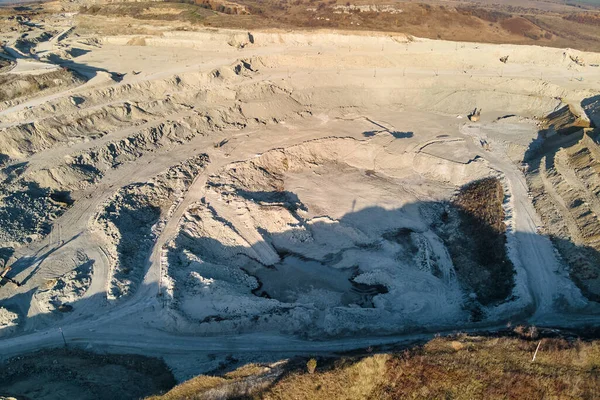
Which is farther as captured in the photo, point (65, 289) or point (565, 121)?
point (565, 121)

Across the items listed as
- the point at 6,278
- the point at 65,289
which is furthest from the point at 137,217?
the point at 6,278

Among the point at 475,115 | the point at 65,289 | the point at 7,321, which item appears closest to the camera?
the point at 7,321

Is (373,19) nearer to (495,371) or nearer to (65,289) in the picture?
(65,289)

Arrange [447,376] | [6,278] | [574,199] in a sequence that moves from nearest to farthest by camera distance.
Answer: [447,376] < [6,278] < [574,199]

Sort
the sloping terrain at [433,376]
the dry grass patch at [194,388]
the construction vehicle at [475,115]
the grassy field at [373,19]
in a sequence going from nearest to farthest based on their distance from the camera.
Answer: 1. the sloping terrain at [433,376]
2. the dry grass patch at [194,388]
3. the construction vehicle at [475,115]
4. the grassy field at [373,19]

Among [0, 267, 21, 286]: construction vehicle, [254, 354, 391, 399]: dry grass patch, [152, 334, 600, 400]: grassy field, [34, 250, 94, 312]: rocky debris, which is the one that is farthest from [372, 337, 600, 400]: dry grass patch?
[0, 267, 21, 286]: construction vehicle

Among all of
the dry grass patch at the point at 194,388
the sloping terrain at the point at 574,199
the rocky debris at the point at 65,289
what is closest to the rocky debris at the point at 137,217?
the rocky debris at the point at 65,289

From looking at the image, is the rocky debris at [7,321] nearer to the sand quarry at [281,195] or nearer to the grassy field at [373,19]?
the sand quarry at [281,195]

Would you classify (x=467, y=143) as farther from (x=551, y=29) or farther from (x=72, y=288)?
(x=551, y=29)
